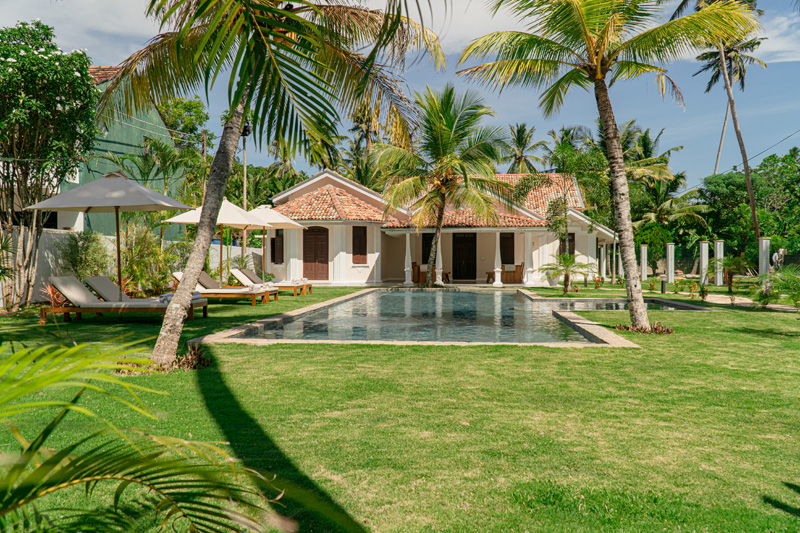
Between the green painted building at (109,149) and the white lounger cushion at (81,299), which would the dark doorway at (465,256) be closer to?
the green painted building at (109,149)

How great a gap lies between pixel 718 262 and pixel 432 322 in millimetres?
14898

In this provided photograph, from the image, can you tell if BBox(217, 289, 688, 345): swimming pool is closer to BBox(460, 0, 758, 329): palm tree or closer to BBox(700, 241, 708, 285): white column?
BBox(460, 0, 758, 329): palm tree

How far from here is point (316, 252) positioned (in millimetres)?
26172

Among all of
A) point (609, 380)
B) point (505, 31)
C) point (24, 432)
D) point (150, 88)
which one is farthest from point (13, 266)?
point (609, 380)

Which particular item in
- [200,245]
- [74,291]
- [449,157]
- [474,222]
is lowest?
[74,291]

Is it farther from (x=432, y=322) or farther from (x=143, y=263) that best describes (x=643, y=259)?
(x=143, y=263)

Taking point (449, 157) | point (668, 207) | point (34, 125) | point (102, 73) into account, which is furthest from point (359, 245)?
point (668, 207)

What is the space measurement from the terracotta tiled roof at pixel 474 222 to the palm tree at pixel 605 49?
47.7 feet

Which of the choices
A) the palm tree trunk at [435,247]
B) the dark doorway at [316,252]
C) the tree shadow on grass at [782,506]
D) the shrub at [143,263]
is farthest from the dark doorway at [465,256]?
the tree shadow on grass at [782,506]

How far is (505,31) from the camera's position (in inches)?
380

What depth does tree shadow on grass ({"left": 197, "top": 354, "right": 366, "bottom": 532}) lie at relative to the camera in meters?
2.71

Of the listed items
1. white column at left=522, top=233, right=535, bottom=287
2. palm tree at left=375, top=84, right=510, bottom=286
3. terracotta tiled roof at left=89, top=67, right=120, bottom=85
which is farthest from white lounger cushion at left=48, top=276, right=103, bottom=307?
white column at left=522, top=233, right=535, bottom=287

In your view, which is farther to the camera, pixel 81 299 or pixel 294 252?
pixel 294 252

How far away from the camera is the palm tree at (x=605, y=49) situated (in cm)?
859
